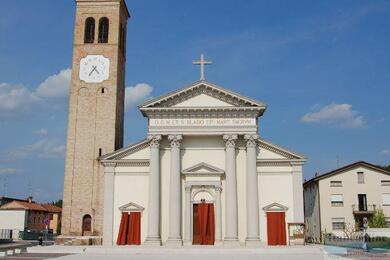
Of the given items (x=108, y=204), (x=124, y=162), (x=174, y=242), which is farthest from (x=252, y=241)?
(x=124, y=162)

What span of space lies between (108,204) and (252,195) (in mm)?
11014

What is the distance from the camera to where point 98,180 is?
38.3m

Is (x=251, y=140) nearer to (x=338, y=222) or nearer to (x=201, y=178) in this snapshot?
(x=201, y=178)

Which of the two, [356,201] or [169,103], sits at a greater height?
[169,103]

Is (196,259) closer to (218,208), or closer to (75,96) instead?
(218,208)

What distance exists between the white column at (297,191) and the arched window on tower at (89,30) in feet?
68.6

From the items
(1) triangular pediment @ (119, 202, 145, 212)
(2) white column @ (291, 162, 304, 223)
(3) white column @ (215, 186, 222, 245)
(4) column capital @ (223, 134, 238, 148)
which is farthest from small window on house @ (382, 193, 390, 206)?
(1) triangular pediment @ (119, 202, 145, 212)

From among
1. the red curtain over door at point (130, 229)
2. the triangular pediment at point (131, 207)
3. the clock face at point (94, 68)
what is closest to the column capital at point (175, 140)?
the triangular pediment at point (131, 207)

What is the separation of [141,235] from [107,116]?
35.4 feet

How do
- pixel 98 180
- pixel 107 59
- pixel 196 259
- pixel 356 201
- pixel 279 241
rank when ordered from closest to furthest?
pixel 196 259 < pixel 279 241 < pixel 98 180 < pixel 107 59 < pixel 356 201

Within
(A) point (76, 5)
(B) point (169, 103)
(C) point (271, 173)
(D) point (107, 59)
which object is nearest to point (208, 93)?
(B) point (169, 103)

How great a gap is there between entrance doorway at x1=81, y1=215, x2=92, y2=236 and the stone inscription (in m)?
9.55

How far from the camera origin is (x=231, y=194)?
3428 cm

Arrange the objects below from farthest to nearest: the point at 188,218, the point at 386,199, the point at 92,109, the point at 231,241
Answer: the point at 386,199
the point at 92,109
the point at 188,218
the point at 231,241
